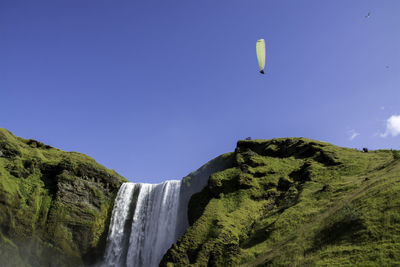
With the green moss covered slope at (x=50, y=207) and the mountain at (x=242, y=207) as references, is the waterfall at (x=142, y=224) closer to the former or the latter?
the mountain at (x=242, y=207)

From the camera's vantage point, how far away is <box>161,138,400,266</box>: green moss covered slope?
61.9ft

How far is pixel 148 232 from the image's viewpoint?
45938mm

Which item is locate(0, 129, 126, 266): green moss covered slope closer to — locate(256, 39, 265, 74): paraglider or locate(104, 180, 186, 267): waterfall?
locate(104, 180, 186, 267): waterfall

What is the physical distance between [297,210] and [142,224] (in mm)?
26024

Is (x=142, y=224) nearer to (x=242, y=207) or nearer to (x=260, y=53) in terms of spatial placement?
(x=242, y=207)

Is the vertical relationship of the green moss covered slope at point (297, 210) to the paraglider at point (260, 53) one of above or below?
below

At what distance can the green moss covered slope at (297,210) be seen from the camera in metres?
18.9

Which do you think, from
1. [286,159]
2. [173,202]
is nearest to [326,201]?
[286,159]

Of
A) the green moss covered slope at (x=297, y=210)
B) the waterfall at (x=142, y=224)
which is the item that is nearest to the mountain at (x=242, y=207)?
the green moss covered slope at (x=297, y=210)

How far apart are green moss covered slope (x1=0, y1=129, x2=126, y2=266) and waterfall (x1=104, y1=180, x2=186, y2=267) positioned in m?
1.90

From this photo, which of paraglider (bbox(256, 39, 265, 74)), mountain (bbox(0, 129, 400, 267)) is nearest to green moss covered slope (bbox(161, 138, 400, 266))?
mountain (bbox(0, 129, 400, 267))

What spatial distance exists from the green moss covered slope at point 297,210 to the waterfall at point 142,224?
5.45 meters

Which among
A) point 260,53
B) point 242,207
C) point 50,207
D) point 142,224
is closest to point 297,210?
point 242,207

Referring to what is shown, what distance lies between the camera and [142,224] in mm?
47312
